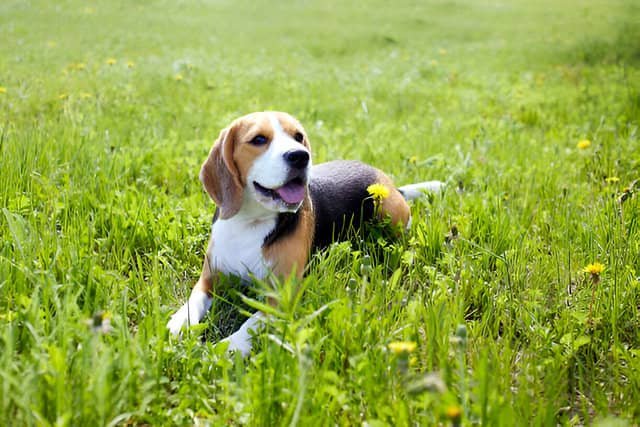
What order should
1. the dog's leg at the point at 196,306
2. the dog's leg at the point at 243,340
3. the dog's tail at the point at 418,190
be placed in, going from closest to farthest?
the dog's leg at the point at 243,340 < the dog's leg at the point at 196,306 < the dog's tail at the point at 418,190

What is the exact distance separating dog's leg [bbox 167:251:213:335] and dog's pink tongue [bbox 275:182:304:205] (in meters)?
0.58

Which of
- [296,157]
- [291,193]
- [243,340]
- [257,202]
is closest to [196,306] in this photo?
[243,340]

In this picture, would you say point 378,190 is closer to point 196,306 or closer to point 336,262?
point 336,262

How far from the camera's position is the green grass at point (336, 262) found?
2.02 meters

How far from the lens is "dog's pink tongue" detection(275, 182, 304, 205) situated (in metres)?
3.12

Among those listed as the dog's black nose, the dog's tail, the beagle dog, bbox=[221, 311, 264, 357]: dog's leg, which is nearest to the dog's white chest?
the beagle dog

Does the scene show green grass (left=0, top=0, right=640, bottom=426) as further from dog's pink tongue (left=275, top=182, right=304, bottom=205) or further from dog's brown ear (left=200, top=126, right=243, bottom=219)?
dog's brown ear (left=200, top=126, right=243, bottom=219)

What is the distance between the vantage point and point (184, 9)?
64.3 feet

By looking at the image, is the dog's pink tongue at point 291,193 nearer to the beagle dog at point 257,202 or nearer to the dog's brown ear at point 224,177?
the beagle dog at point 257,202

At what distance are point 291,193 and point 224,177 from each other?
0.42 m

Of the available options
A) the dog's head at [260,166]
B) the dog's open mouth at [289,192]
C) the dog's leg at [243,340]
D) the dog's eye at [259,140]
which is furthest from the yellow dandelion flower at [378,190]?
the dog's leg at [243,340]

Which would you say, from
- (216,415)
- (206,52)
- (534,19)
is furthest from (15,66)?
(534,19)

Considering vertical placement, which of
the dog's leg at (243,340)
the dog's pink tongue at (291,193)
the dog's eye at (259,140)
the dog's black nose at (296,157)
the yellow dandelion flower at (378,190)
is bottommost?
the dog's leg at (243,340)

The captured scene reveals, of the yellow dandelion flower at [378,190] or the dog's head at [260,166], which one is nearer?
the dog's head at [260,166]
